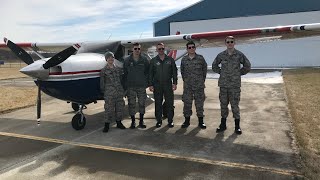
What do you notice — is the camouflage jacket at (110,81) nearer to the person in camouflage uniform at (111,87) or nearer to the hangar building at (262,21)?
the person in camouflage uniform at (111,87)

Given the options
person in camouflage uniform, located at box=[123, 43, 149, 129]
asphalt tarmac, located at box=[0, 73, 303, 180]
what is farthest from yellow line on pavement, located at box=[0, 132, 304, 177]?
person in camouflage uniform, located at box=[123, 43, 149, 129]

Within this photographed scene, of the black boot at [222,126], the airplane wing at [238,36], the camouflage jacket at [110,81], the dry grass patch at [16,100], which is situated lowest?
the black boot at [222,126]

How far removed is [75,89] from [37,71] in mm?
894

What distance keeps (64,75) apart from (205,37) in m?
3.54

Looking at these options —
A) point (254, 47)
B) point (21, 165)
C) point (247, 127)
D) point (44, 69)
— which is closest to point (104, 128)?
point (44, 69)

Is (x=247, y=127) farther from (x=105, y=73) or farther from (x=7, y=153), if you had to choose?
(x=7, y=153)

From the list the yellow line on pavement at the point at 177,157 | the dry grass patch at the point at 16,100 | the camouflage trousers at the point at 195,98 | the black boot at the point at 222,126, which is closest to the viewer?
the yellow line on pavement at the point at 177,157

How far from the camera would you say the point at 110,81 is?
7219 mm

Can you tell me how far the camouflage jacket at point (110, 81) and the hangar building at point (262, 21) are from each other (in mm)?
24388

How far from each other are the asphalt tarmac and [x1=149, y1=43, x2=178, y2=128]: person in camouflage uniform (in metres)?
0.58

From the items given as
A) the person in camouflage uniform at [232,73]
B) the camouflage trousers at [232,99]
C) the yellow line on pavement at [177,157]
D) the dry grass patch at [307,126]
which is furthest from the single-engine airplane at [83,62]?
the dry grass patch at [307,126]

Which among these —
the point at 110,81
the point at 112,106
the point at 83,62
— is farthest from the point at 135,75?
the point at 83,62

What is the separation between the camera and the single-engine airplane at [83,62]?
21.7ft

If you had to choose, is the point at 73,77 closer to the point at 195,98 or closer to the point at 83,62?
the point at 83,62
